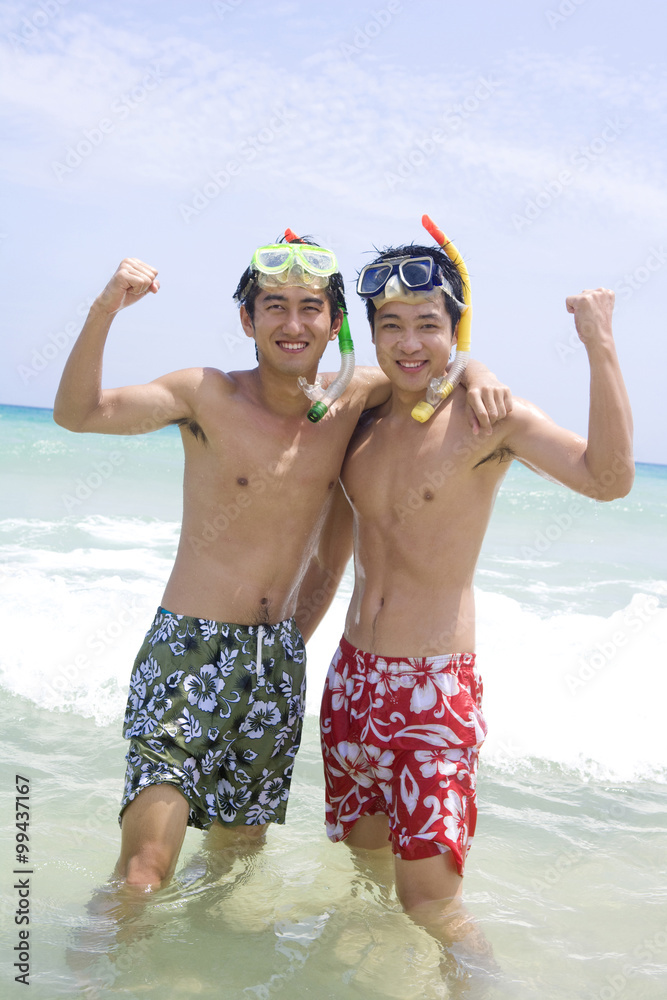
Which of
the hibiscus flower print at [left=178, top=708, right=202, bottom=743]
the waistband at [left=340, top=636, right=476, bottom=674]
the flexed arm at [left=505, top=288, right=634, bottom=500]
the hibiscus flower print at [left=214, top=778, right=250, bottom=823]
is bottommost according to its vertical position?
the hibiscus flower print at [left=214, top=778, right=250, bottom=823]

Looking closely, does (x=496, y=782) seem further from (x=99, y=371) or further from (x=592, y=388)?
(x=99, y=371)

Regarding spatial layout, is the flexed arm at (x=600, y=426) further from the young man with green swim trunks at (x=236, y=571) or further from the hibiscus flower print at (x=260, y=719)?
the hibiscus flower print at (x=260, y=719)

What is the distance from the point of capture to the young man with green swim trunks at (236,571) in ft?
9.76

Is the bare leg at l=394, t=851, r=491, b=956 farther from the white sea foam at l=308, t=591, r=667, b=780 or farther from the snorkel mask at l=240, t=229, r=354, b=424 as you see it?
the white sea foam at l=308, t=591, r=667, b=780

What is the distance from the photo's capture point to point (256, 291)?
133 inches

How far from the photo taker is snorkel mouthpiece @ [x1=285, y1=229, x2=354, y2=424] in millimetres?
3207

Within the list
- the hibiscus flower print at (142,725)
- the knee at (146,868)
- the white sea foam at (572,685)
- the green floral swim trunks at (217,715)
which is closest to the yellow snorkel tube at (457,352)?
the green floral swim trunks at (217,715)

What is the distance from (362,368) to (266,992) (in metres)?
2.35

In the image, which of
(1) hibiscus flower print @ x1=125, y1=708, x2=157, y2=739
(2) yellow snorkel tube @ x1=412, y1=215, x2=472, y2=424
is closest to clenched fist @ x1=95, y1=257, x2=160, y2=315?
(2) yellow snorkel tube @ x1=412, y1=215, x2=472, y2=424

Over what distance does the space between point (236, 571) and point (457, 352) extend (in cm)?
115

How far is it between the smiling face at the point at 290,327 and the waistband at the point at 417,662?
43.5 inches

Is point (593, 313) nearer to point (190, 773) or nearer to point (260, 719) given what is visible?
point (260, 719)

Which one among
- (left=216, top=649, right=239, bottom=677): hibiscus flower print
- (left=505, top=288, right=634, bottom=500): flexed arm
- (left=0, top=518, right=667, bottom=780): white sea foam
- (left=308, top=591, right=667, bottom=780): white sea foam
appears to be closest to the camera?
(left=505, top=288, right=634, bottom=500): flexed arm

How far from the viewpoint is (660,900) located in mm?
3633
